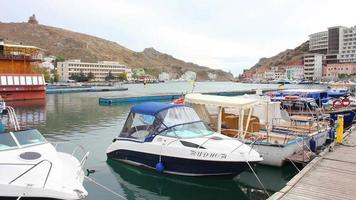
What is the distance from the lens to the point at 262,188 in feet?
47.5

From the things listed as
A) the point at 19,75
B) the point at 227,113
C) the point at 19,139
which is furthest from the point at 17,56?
the point at 19,139

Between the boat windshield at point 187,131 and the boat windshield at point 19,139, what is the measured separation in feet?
18.7

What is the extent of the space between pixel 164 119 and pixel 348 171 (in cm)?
798

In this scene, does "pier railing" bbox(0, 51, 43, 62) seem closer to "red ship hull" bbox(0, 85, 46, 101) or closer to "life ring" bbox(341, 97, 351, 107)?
"red ship hull" bbox(0, 85, 46, 101)

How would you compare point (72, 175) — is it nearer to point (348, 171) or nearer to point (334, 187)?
point (334, 187)

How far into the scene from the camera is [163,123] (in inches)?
620

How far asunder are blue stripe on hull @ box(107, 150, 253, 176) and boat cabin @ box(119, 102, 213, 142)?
2.79 ft

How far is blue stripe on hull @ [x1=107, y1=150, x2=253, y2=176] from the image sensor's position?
1392 centimetres

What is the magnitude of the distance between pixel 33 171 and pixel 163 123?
23.5ft

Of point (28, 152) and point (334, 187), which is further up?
point (28, 152)

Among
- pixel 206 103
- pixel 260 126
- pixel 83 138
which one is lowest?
pixel 83 138

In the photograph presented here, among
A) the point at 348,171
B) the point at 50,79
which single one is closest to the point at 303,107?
the point at 348,171

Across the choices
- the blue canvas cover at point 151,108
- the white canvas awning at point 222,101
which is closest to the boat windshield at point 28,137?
the blue canvas cover at point 151,108

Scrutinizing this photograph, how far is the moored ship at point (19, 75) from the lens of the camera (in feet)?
193
